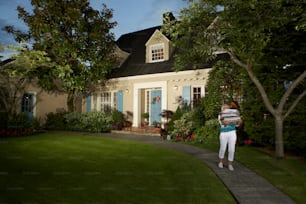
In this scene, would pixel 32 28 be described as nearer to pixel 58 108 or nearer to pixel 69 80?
pixel 69 80

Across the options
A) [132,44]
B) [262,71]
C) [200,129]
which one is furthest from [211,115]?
[132,44]

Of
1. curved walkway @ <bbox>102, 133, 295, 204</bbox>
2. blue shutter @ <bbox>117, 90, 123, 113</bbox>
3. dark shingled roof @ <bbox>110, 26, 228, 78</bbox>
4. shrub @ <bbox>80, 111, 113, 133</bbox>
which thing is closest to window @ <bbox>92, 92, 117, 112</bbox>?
blue shutter @ <bbox>117, 90, 123, 113</bbox>

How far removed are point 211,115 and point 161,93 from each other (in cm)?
498

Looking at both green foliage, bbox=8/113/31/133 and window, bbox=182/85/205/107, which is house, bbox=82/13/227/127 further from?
green foliage, bbox=8/113/31/133

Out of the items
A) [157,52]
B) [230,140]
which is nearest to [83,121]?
[157,52]

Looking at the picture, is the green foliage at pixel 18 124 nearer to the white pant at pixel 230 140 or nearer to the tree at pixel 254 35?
the tree at pixel 254 35

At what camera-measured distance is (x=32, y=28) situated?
14.9 m

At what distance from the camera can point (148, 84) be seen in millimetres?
15867

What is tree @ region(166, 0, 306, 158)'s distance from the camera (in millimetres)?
7125

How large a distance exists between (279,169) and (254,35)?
3586 millimetres

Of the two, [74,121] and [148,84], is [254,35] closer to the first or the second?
[148,84]

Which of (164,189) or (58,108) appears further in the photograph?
(58,108)

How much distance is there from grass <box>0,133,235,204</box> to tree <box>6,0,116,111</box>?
8051 millimetres

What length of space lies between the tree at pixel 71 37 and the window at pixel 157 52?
2.69 m
